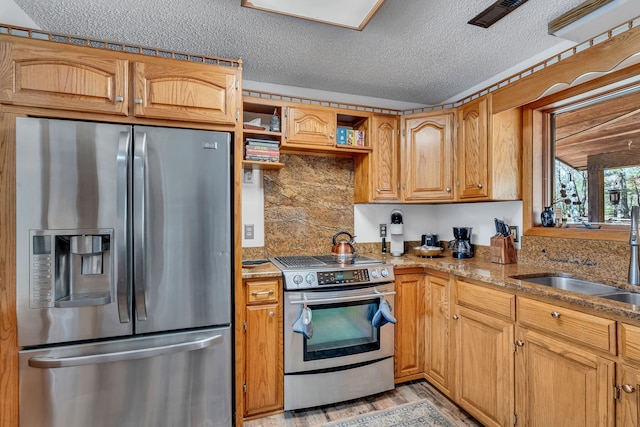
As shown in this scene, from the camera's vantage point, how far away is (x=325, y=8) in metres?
1.53

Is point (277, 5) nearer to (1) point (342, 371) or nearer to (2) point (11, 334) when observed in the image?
(2) point (11, 334)

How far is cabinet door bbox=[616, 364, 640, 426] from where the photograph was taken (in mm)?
1188

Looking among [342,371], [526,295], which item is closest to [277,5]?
[526,295]

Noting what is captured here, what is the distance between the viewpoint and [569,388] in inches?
55.9

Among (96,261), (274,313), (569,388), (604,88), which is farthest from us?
(274,313)

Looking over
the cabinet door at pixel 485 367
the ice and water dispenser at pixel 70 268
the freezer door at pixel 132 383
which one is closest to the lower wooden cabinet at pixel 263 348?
the freezer door at pixel 132 383

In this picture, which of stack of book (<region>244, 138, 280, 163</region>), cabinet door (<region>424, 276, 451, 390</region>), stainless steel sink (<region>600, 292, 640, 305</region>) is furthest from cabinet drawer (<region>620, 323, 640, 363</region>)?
stack of book (<region>244, 138, 280, 163</region>)

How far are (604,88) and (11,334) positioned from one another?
3491 millimetres

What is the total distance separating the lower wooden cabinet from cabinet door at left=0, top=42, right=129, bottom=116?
4.24 ft

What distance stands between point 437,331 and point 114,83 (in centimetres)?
257

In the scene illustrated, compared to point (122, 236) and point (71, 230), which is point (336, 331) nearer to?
point (122, 236)

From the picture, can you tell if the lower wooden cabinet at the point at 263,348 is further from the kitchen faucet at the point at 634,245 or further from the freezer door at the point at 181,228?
the kitchen faucet at the point at 634,245

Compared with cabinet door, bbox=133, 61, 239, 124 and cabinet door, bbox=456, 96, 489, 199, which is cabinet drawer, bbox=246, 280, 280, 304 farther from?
cabinet door, bbox=456, 96, 489, 199

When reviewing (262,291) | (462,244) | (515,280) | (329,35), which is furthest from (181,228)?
(462,244)
